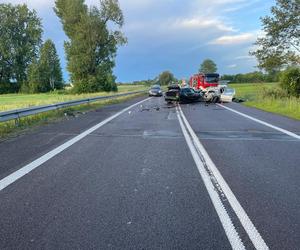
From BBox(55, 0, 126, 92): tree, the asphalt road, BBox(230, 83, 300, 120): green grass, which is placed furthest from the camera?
BBox(55, 0, 126, 92): tree

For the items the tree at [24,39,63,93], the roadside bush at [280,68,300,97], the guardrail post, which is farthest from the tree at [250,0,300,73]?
the tree at [24,39,63,93]

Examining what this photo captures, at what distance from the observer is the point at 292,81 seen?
33.1 meters

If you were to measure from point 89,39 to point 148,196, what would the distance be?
57.3 metres

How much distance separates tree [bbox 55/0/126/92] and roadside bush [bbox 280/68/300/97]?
107ft

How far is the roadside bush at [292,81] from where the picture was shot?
33219 mm

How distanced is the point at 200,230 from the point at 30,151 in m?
6.15

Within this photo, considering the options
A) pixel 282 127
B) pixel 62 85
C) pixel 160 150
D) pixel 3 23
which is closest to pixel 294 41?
pixel 282 127

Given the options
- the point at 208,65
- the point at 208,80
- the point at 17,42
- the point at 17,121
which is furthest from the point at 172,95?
the point at 208,65

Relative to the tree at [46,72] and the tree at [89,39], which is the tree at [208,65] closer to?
the tree at [46,72]

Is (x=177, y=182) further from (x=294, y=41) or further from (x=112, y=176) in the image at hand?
(x=294, y=41)

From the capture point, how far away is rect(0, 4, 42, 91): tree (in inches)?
3516

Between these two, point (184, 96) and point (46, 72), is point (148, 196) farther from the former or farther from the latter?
point (46, 72)

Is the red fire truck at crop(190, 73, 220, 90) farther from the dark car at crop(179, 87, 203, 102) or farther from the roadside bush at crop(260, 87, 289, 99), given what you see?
the roadside bush at crop(260, 87, 289, 99)

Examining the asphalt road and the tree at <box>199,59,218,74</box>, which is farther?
the tree at <box>199,59,218,74</box>
